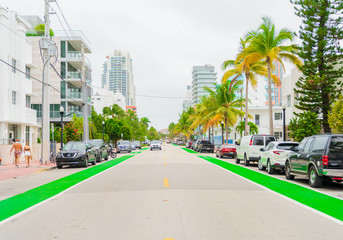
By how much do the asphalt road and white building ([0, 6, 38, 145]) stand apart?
781 inches

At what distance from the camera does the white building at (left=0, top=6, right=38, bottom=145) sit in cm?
2833

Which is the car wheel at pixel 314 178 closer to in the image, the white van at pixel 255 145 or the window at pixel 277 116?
the white van at pixel 255 145

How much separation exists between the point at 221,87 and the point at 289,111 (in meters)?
9.82

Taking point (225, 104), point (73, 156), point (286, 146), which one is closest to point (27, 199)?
point (286, 146)

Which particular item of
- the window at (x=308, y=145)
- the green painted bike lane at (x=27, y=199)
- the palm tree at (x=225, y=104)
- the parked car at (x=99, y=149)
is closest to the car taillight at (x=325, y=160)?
the window at (x=308, y=145)

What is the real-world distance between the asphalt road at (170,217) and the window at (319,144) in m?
2.54

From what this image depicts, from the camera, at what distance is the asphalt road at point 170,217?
248 inches

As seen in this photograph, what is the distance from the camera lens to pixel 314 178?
12.5 metres

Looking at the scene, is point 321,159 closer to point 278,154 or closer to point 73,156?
point 278,154

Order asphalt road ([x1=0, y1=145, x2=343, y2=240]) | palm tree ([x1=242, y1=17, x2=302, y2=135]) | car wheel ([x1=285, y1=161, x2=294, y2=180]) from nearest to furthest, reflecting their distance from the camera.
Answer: asphalt road ([x1=0, y1=145, x2=343, y2=240]), car wheel ([x1=285, y1=161, x2=294, y2=180]), palm tree ([x1=242, y1=17, x2=302, y2=135])

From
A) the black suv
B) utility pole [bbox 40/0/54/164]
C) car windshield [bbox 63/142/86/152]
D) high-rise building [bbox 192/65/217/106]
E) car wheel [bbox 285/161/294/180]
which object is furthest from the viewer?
high-rise building [bbox 192/65/217/106]

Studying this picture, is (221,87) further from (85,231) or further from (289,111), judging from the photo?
(85,231)

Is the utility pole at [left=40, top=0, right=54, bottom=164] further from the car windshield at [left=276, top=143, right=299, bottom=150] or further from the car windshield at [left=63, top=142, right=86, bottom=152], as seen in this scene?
the car windshield at [left=276, top=143, right=299, bottom=150]

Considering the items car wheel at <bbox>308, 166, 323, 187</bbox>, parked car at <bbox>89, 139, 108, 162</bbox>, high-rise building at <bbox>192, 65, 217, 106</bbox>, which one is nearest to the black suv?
car wheel at <bbox>308, 166, 323, 187</bbox>
